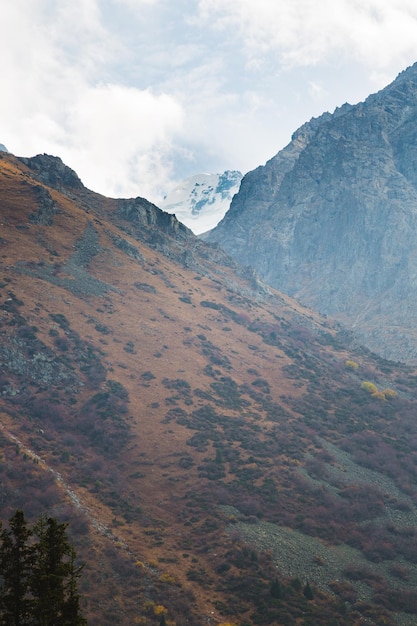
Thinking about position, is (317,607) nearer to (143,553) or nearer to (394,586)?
(394,586)

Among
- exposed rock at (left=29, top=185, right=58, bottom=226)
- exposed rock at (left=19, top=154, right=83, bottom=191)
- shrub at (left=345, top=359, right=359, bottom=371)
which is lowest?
shrub at (left=345, top=359, right=359, bottom=371)

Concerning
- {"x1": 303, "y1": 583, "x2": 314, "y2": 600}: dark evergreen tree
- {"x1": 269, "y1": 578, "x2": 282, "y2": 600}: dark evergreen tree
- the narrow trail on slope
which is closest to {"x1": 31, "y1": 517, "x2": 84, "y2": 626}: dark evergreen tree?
{"x1": 269, "y1": 578, "x2": 282, "y2": 600}: dark evergreen tree

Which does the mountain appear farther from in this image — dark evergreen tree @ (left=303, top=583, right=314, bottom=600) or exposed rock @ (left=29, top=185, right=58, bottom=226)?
exposed rock @ (left=29, top=185, right=58, bottom=226)

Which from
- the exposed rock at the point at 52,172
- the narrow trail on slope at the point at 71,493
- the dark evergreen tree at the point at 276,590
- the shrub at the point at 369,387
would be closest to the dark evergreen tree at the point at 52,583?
the dark evergreen tree at the point at 276,590

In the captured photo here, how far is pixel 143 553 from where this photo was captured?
3281 centimetres

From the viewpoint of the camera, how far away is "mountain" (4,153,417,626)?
30.6 meters

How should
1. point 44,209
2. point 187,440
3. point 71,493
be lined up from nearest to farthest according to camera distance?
point 71,493, point 187,440, point 44,209

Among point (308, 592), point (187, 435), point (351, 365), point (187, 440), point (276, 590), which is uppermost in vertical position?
point (351, 365)

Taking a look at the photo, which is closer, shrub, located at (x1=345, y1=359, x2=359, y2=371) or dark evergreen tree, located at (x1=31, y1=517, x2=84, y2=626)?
dark evergreen tree, located at (x1=31, y1=517, x2=84, y2=626)

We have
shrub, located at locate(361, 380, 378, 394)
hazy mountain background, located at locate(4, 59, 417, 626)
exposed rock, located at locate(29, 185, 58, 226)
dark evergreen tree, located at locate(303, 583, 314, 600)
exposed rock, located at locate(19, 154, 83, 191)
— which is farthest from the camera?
exposed rock, located at locate(19, 154, 83, 191)

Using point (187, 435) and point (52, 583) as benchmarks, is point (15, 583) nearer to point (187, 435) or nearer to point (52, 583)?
point (52, 583)

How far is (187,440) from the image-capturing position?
54.6 m

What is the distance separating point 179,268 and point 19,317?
63813 millimetres

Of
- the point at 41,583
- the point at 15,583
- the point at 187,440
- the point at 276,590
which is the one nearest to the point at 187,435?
the point at 187,440
